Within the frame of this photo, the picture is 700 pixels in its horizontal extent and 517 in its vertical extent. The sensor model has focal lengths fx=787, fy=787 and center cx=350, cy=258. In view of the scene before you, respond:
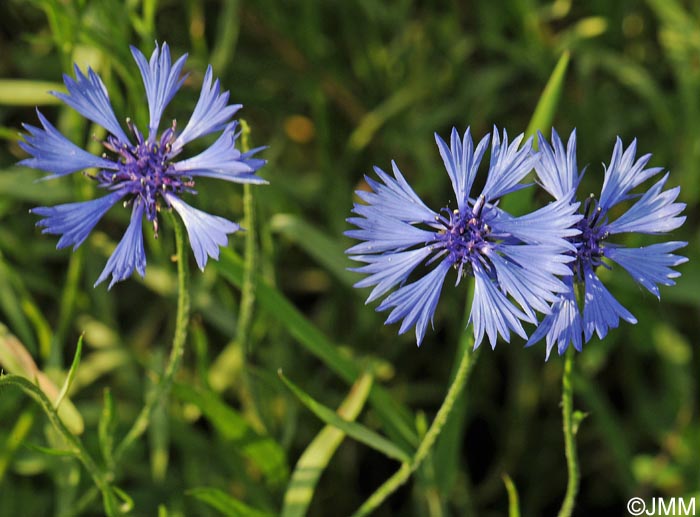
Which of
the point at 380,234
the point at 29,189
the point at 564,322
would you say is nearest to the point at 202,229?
the point at 380,234

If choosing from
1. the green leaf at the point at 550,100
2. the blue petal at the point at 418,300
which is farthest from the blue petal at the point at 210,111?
the green leaf at the point at 550,100

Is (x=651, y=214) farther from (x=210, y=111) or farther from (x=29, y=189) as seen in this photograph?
(x=29, y=189)

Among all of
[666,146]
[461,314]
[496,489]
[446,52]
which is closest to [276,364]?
[461,314]

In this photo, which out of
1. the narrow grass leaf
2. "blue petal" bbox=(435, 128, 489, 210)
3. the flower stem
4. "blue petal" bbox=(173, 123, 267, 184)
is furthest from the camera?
the narrow grass leaf

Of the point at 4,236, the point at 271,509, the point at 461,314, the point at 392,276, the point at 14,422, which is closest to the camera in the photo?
the point at 392,276

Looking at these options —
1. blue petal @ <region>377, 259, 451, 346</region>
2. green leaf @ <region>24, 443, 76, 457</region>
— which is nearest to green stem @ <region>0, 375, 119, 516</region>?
green leaf @ <region>24, 443, 76, 457</region>

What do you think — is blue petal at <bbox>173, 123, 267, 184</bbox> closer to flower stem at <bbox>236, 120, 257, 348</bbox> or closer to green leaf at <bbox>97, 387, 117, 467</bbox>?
flower stem at <bbox>236, 120, 257, 348</bbox>

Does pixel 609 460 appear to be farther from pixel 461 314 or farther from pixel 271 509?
pixel 271 509
